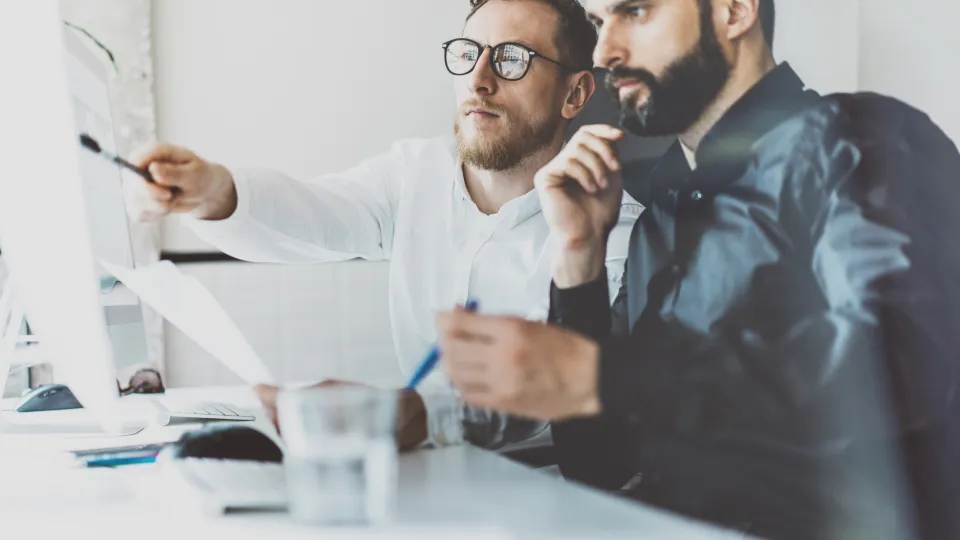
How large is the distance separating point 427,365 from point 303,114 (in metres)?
0.35

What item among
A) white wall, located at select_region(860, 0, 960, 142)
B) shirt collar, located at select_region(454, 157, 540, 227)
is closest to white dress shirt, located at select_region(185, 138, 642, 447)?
shirt collar, located at select_region(454, 157, 540, 227)

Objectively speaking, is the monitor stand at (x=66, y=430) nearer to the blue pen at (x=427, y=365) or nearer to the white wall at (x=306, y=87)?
the white wall at (x=306, y=87)

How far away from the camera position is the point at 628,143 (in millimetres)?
791

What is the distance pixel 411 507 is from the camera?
68cm

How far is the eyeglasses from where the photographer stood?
34.2 inches

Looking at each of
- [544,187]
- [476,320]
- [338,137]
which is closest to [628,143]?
[544,187]

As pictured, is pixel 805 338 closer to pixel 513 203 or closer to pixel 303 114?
pixel 513 203

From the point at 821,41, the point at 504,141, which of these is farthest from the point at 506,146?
the point at 821,41

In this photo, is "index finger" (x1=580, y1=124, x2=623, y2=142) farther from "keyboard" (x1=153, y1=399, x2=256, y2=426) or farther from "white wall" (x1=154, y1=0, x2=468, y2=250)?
"keyboard" (x1=153, y1=399, x2=256, y2=426)

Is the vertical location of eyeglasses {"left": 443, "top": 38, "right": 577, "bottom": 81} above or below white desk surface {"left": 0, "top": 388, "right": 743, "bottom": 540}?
above

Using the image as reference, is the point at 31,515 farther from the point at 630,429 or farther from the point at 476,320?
the point at 630,429

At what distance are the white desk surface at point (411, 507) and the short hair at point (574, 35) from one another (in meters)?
0.44

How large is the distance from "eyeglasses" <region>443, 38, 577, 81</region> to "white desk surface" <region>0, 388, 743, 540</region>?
42cm

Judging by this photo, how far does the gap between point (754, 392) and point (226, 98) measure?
0.68 metres
